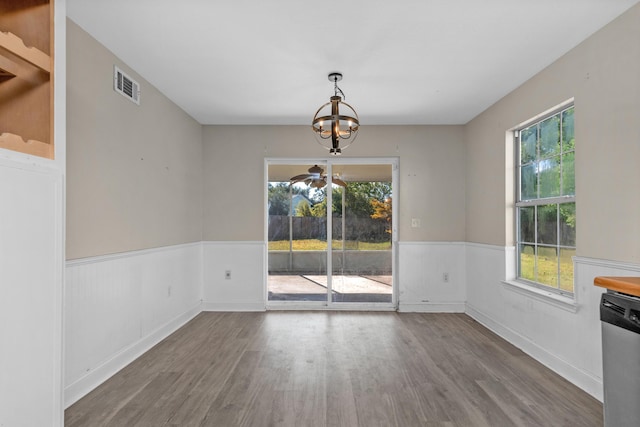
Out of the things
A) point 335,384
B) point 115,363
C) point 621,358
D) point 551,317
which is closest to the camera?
point 621,358

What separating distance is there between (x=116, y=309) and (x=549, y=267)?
12.4 ft

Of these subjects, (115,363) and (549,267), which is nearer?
(115,363)

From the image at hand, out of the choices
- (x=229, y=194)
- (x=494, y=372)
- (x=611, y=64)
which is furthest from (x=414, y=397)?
(x=229, y=194)

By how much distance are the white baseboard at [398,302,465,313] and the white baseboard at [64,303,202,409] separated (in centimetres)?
288

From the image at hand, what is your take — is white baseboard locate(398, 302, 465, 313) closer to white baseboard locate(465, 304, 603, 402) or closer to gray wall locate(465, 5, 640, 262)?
white baseboard locate(465, 304, 603, 402)

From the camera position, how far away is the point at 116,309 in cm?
300

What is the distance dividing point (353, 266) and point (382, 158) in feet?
5.15

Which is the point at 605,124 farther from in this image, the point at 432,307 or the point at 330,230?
the point at 330,230

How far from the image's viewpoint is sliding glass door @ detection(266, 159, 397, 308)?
5.18 m

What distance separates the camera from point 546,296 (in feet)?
10.4

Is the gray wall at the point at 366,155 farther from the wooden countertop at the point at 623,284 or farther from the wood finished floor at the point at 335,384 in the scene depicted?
the wooden countertop at the point at 623,284

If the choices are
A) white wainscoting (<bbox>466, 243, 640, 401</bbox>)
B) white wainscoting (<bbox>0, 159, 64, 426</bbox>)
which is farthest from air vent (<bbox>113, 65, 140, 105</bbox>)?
white wainscoting (<bbox>466, 243, 640, 401</bbox>)

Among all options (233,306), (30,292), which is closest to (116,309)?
(30,292)

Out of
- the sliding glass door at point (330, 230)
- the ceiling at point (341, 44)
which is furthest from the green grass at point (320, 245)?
the ceiling at point (341, 44)
